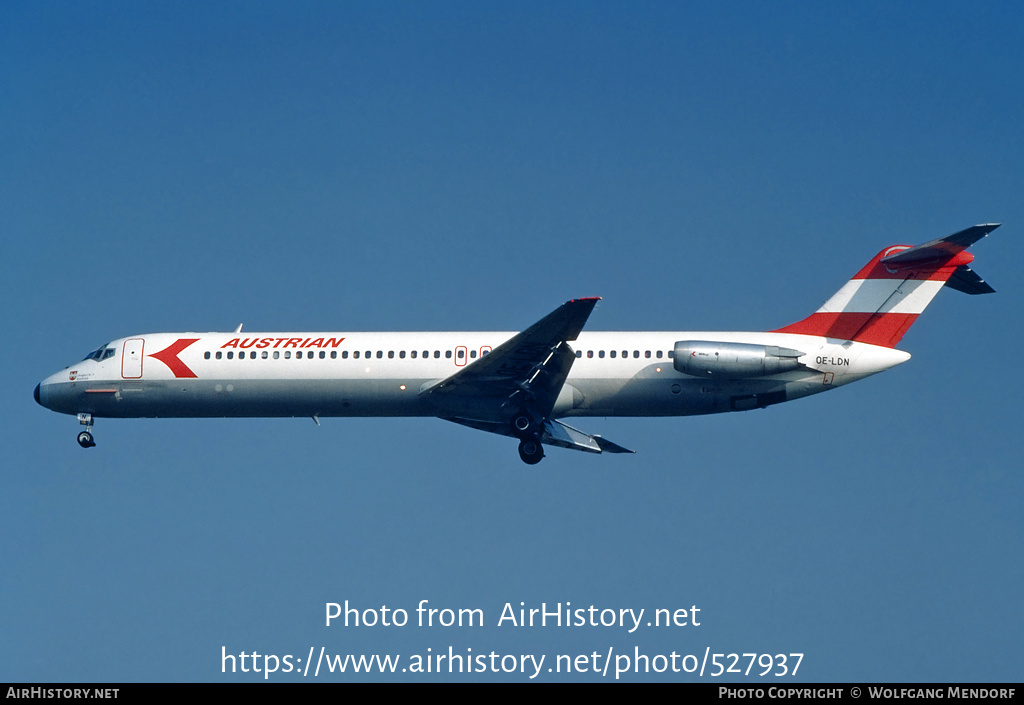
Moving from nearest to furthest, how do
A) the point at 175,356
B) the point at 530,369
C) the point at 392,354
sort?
the point at 530,369 < the point at 392,354 < the point at 175,356

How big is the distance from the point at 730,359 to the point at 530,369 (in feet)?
17.7

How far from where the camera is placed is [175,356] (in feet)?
109

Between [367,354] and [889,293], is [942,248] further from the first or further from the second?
[367,354]

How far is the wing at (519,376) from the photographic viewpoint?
29156 mm

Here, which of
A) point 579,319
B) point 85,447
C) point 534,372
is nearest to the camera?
point 579,319

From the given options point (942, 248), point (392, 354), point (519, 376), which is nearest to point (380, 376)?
point (392, 354)

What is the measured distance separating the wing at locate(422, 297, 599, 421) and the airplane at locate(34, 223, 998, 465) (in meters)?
0.04

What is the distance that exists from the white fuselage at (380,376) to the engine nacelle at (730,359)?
0.56 meters
